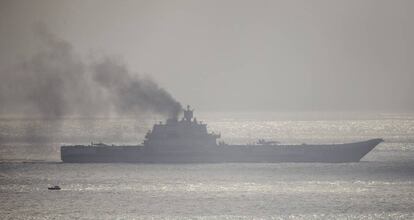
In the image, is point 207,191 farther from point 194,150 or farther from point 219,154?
point 219,154

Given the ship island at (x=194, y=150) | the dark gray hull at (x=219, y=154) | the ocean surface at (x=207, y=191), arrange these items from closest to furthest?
the ocean surface at (x=207, y=191) < the ship island at (x=194, y=150) < the dark gray hull at (x=219, y=154)

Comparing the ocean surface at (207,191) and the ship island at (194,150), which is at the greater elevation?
the ship island at (194,150)

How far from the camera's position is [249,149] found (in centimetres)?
11981

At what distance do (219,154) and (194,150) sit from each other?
3036mm

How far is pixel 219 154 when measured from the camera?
119 m

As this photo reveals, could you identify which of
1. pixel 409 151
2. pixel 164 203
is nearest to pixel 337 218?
pixel 164 203

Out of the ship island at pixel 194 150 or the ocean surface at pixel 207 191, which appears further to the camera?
the ship island at pixel 194 150

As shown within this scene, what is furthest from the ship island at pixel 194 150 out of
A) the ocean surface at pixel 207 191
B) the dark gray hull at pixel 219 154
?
the ocean surface at pixel 207 191

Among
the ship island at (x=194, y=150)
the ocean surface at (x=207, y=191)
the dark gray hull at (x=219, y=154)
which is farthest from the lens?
the dark gray hull at (x=219, y=154)

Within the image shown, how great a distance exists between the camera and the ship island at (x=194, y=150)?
11919 cm

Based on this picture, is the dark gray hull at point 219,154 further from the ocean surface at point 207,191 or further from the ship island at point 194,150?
the ocean surface at point 207,191

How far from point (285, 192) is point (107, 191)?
54.0ft

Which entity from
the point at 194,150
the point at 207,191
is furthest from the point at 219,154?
the point at 207,191

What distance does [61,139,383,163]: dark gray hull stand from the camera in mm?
119375
